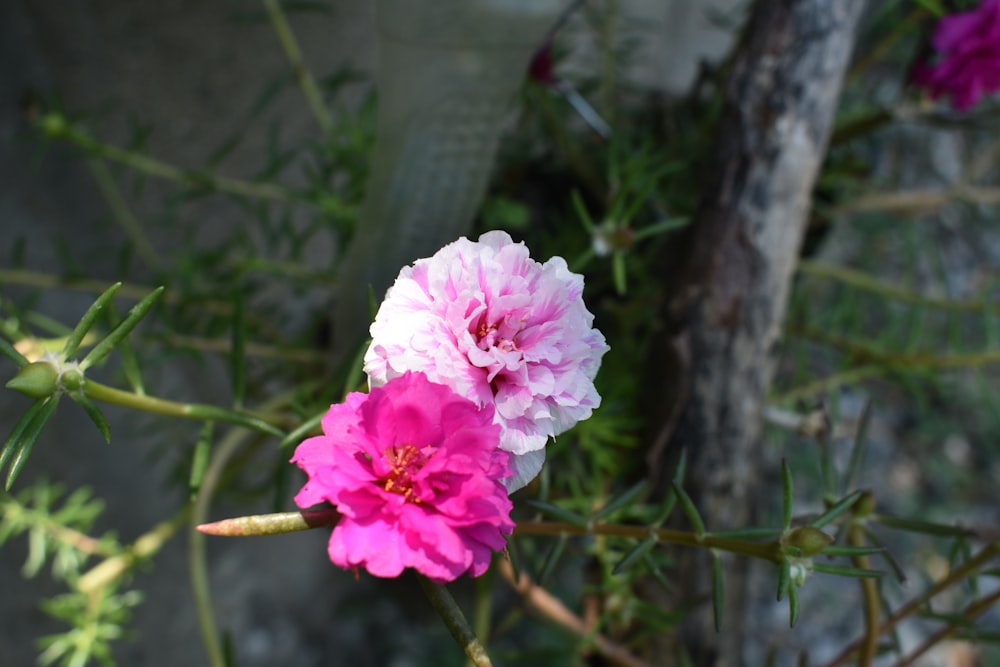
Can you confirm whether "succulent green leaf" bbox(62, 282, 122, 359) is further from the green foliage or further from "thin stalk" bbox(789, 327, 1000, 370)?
"thin stalk" bbox(789, 327, 1000, 370)

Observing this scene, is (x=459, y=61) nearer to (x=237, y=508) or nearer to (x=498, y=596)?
(x=237, y=508)

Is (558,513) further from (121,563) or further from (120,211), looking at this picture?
(120,211)

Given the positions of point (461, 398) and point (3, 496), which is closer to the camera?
point (461, 398)

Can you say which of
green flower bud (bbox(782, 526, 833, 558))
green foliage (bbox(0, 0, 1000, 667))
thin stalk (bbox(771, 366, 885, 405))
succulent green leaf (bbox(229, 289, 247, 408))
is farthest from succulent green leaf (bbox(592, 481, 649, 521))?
thin stalk (bbox(771, 366, 885, 405))

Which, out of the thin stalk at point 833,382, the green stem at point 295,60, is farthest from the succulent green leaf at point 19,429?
the thin stalk at point 833,382

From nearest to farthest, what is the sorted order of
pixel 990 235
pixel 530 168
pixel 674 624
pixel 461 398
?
pixel 461 398 → pixel 674 624 → pixel 530 168 → pixel 990 235

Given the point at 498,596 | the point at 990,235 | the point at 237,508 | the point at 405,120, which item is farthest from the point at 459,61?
the point at 990,235

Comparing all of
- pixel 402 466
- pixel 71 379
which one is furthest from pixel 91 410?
pixel 402 466

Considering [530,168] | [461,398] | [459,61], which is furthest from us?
[530,168]
